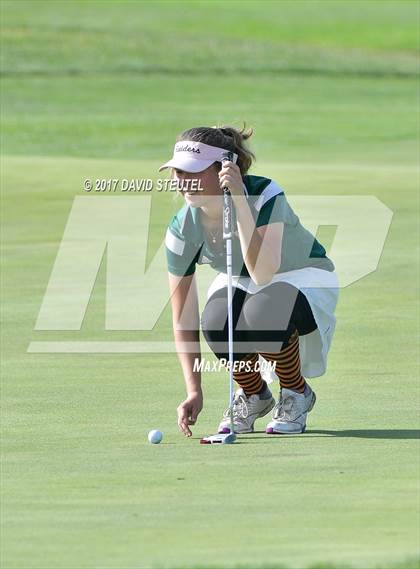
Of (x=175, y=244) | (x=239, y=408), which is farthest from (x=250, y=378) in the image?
(x=175, y=244)

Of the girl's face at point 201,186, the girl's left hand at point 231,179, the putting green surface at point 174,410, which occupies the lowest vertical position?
the putting green surface at point 174,410

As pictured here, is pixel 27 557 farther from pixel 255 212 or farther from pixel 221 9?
pixel 221 9

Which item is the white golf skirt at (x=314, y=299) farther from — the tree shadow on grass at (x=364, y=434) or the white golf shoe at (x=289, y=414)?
the tree shadow on grass at (x=364, y=434)

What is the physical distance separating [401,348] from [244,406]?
2642mm

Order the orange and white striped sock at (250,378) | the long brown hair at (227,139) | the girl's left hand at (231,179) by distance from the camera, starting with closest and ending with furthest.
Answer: the girl's left hand at (231,179)
the long brown hair at (227,139)
the orange and white striped sock at (250,378)

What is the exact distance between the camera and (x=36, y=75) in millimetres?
40406

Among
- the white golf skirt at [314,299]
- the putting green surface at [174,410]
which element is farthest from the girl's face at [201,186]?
the putting green surface at [174,410]

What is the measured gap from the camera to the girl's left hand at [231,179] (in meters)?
7.04

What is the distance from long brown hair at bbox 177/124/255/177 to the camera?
24.2 feet

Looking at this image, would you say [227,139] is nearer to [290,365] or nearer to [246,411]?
[290,365]

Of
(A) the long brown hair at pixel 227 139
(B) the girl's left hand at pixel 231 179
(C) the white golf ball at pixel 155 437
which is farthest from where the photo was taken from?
(A) the long brown hair at pixel 227 139

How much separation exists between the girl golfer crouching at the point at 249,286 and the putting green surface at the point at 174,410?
0.25 meters

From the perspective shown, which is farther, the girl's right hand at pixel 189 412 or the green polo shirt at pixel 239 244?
the green polo shirt at pixel 239 244

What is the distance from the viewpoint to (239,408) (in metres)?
7.83
